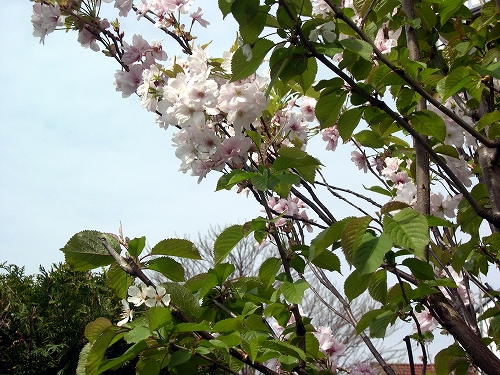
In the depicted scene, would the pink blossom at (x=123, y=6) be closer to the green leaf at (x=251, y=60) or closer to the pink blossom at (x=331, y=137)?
the green leaf at (x=251, y=60)

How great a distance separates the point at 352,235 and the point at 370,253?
5cm

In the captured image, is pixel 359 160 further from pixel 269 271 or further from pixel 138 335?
pixel 138 335

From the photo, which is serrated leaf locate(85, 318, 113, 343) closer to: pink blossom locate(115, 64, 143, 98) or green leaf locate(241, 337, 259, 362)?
green leaf locate(241, 337, 259, 362)

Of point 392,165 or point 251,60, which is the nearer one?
point 251,60

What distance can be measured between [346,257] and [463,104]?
2.77 feet

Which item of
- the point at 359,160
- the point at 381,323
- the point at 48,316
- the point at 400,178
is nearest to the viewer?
the point at 381,323

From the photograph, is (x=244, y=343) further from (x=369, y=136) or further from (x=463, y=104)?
(x=463, y=104)

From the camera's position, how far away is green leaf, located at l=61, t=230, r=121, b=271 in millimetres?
936

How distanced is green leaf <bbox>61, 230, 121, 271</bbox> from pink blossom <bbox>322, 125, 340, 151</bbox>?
54.2 inches

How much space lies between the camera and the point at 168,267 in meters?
1.02

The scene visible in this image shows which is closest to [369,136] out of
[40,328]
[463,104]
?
[463,104]

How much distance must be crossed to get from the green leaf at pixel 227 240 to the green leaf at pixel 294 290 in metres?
0.14

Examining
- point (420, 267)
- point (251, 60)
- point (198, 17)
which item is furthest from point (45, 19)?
point (420, 267)

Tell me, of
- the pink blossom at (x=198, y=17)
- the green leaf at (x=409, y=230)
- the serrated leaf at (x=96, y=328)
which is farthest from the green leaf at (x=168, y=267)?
the pink blossom at (x=198, y=17)
